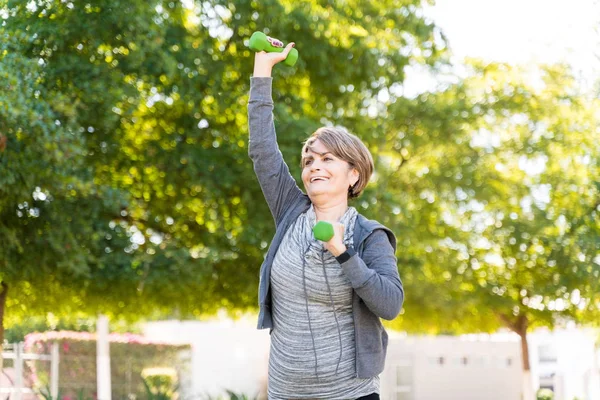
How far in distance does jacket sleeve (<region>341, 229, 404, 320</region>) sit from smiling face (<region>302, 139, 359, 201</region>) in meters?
0.17

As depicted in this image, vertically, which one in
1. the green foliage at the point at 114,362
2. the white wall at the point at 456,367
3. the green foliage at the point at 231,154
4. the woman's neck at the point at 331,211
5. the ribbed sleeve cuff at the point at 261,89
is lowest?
the white wall at the point at 456,367

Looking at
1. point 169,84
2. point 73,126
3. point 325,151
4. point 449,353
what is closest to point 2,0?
point 73,126

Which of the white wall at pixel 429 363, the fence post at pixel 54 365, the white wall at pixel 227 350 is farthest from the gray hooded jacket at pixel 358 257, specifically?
the white wall at pixel 227 350

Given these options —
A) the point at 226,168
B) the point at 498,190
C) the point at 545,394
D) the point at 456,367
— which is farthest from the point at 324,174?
the point at 456,367

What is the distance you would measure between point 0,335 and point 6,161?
9.94 ft

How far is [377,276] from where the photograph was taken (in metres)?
2.06

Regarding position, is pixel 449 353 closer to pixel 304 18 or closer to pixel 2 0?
pixel 304 18

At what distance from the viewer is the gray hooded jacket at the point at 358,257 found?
2059mm

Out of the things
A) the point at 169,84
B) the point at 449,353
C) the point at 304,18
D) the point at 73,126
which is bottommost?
the point at 449,353

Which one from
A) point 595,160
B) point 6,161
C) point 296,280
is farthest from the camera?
point 595,160

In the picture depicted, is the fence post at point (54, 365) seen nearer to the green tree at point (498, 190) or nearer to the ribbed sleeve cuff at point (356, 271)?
the green tree at point (498, 190)

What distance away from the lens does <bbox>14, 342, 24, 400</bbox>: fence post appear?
33.0 ft

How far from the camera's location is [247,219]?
35.3 ft

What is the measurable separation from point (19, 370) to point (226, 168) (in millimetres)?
3318
